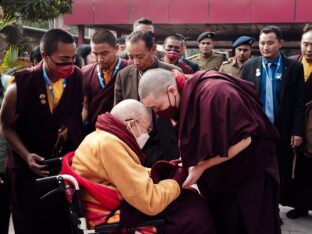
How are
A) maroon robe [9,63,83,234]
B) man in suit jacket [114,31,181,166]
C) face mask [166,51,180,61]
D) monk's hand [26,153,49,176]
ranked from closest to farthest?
monk's hand [26,153,49,176] → maroon robe [9,63,83,234] → man in suit jacket [114,31,181,166] → face mask [166,51,180,61]

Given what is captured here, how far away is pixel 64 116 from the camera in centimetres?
280

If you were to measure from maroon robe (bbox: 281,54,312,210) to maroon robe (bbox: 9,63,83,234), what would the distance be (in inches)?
88.0

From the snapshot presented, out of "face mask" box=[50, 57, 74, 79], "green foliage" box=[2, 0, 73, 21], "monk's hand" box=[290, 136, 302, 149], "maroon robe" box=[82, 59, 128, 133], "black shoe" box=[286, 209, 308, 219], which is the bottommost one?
"black shoe" box=[286, 209, 308, 219]

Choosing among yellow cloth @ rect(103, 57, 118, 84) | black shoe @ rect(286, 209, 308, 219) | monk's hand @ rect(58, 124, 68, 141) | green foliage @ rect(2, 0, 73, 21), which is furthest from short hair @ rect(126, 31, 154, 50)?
green foliage @ rect(2, 0, 73, 21)

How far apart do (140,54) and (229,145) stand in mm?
1342

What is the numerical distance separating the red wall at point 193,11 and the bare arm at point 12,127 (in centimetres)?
1211

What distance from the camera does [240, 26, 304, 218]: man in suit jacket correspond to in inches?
139

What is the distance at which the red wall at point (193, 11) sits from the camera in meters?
13.4

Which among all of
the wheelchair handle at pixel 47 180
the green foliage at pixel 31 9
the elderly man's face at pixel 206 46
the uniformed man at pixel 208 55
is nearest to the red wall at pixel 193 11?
the green foliage at pixel 31 9

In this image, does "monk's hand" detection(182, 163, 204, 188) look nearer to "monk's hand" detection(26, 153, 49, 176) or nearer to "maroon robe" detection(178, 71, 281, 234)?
"maroon robe" detection(178, 71, 281, 234)

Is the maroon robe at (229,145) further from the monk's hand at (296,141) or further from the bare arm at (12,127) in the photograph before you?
the monk's hand at (296,141)

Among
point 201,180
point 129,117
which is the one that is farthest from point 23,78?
point 201,180

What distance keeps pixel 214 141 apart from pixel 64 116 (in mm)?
1207

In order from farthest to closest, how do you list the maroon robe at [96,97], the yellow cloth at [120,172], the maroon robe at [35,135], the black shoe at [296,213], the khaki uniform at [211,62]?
the khaki uniform at [211,62]
the black shoe at [296,213]
the maroon robe at [96,97]
the maroon robe at [35,135]
the yellow cloth at [120,172]
